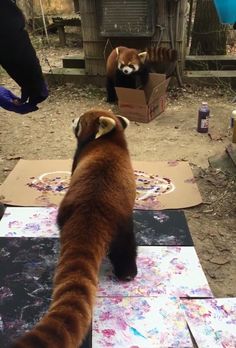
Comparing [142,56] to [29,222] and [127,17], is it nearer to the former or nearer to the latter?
[127,17]

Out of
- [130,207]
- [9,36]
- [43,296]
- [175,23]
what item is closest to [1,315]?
[43,296]

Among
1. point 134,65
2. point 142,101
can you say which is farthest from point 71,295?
point 134,65

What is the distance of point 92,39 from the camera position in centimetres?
555

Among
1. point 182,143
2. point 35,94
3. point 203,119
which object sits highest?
point 35,94

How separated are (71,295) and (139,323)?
0.60m

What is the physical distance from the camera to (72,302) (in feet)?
4.62

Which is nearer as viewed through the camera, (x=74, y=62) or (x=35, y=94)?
(x=35, y=94)

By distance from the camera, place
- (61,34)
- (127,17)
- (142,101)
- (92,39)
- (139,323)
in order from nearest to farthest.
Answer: (139,323) → (142,101) → (127,17) → (92,39) → (61,34)

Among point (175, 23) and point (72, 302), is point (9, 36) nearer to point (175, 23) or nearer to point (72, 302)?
point (72, 302)

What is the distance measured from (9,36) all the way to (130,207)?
922mm

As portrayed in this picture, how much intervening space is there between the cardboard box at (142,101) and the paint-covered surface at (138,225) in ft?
6.31

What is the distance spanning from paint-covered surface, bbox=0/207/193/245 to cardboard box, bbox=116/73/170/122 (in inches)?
75.8

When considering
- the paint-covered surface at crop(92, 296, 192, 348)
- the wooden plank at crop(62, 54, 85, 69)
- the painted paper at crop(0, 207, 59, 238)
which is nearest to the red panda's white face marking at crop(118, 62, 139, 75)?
the wooden plank at crop(62, 54, 85, 69)

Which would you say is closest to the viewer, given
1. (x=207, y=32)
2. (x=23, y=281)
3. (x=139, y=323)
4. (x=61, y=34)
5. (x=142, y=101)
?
(x=139, y=323)
